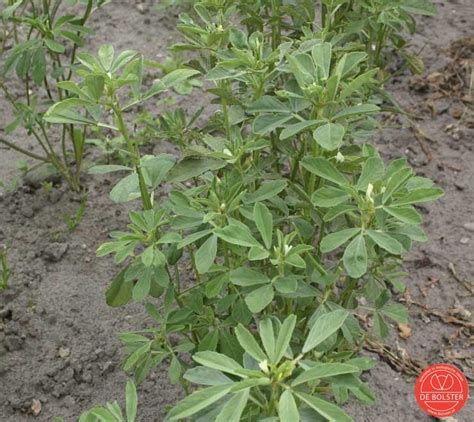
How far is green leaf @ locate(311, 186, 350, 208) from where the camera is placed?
1.54m

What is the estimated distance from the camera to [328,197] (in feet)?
5.06

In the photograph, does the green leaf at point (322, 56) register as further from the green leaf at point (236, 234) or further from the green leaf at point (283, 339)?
the green leaf at point (283, 339)

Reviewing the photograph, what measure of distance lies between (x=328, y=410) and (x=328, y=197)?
18.1 inches

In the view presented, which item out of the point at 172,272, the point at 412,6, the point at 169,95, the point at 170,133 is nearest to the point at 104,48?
the point at 170,133

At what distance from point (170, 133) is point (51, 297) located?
0.95m

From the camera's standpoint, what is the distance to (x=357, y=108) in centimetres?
159

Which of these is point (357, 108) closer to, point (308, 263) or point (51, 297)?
point (308, 263)

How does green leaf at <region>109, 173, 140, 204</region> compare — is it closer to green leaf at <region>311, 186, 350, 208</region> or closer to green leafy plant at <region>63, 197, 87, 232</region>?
green leaf at <region>311, 186, 350, 208</region>

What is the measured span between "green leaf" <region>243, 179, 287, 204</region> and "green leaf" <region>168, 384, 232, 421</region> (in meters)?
0.49

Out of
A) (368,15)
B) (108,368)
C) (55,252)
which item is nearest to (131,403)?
(108,368)

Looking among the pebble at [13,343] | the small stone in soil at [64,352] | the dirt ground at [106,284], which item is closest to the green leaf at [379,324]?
the dirt ground at [106,284]

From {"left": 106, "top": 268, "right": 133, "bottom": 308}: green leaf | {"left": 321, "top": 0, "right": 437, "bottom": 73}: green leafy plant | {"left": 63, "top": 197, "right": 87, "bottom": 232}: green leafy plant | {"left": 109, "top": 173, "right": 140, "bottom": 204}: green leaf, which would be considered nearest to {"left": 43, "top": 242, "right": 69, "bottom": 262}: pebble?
{"left": 63, "top": 197, "right": 87, "bottom": 232}: green leafy plant

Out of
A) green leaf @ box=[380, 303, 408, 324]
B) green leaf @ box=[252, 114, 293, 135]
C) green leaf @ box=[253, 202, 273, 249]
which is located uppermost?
green leaf @ box=[252, 114, 293, 135]

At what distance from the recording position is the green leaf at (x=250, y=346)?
1.32 metres
